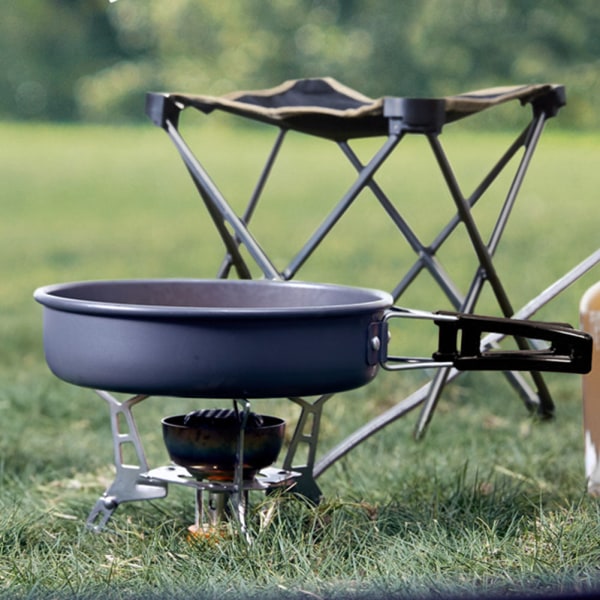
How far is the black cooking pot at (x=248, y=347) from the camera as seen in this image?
1.89m

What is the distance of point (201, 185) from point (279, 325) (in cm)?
78

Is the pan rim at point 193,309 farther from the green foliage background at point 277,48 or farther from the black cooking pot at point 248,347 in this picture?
the green foliage background at point 277,48

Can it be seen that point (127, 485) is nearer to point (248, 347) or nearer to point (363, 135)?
point (248, 347)

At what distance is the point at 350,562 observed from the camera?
2.01m

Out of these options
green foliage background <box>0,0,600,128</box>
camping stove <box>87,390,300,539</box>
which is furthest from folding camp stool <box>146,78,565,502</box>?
green foliage background <box>0,0,600,128</box>

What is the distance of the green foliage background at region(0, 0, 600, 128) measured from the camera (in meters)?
13.0

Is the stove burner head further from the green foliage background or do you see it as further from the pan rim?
the green foliage background

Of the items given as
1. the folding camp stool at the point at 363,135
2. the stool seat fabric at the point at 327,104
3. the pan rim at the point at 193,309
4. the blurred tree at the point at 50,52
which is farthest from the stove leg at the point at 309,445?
the blurred tree at the point at 50,52

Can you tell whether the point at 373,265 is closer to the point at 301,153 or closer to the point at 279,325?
the point at 279,325

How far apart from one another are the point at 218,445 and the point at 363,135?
3.11 ft

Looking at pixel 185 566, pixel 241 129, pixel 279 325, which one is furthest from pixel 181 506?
pixel 241 129

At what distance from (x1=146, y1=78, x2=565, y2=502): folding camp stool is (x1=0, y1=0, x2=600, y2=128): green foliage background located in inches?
390

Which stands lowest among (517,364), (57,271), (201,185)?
(57,271)

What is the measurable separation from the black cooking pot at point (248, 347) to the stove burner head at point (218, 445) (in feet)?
0.67
